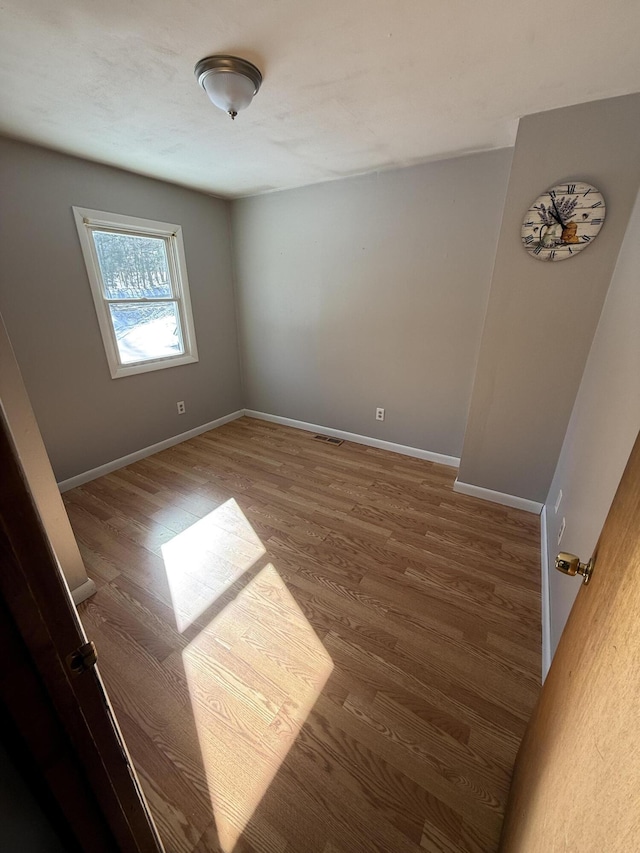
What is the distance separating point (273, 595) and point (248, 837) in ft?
2.68

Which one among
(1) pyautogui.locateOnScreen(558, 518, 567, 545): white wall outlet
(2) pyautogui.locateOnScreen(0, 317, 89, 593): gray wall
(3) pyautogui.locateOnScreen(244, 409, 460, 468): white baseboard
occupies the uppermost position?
(2) pyautogui.locateOnScreen(0, 317, 89, 593): gray wall

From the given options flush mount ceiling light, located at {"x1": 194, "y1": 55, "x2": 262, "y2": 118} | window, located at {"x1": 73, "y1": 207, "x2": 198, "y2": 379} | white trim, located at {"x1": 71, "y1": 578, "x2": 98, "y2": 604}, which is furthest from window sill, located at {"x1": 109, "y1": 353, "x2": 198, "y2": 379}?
flush mount ceiling light, located at {"x1": 194, "y1": 55, "x2": 262, "y2": 118}

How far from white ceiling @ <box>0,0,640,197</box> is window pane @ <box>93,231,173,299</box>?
61cm

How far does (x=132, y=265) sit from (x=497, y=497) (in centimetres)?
351

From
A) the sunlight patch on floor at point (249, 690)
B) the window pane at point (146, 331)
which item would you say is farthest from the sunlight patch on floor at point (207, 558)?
the window pane at point (146, 331)

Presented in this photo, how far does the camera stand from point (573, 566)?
2.27 ft

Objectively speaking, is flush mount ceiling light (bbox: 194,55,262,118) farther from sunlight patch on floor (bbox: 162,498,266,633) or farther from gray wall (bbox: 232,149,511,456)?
sunlight patch on floor (bbox: 162,498,266,633)

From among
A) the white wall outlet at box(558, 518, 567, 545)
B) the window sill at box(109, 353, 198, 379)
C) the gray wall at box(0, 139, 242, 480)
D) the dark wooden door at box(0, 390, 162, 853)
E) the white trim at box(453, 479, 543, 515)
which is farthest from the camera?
the window sill at box(109, 353, 198, 379)

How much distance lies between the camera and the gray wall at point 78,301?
2141mm

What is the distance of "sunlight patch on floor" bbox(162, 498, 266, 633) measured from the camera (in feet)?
5.52

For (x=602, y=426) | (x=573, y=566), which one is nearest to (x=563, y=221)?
(x=602, y=426)

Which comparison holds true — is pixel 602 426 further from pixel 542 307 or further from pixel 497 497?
pixel 497 497

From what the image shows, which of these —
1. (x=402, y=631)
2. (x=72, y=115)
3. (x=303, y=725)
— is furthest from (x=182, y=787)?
(x=72, y=115)

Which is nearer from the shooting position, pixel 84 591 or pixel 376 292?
pixel 84 591
